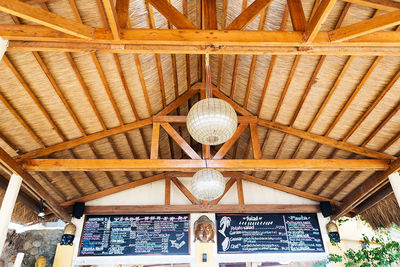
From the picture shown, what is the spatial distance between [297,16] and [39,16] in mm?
2455

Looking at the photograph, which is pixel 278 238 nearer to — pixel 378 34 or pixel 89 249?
pixel 89 249

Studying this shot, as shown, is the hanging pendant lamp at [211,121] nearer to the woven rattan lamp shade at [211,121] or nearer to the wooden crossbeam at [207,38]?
the woven rattan lamp shade at [211,121]

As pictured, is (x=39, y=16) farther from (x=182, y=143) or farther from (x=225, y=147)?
(x=225, y=147)

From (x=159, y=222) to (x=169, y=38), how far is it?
4.98 m

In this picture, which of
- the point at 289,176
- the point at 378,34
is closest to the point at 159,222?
the point at 289,176

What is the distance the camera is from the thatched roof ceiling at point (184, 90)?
144 inches

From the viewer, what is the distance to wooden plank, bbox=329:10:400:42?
2.40 metres

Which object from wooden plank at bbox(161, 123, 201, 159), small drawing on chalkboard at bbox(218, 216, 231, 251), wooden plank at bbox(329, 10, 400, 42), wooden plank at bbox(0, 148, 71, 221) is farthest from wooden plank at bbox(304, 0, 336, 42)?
small drawing on chalkboard at bbox(218, 216, 231, 251)

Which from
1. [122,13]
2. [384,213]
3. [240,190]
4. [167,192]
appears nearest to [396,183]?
[384,213]

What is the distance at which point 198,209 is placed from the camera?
668cm

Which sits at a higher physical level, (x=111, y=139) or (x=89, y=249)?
(x=111, y=139)

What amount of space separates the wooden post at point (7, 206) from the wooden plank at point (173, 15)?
3.50 meters

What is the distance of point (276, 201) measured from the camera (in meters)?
7.05

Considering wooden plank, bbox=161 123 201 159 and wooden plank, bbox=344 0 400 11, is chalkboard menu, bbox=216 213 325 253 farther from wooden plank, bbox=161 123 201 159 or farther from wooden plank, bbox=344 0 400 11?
wooden plank, bbox=344 0 400 11
